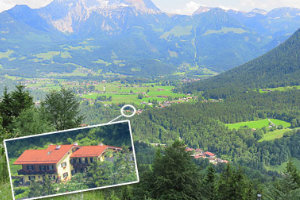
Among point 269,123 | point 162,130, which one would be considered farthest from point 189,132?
point 269,123

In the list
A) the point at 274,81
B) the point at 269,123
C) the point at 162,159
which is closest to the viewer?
the point at 162,159

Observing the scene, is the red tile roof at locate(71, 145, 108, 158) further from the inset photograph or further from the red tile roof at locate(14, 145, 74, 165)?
the red tile roof at locate(14, 145, 74, 165)

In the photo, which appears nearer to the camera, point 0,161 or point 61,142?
point 61,142

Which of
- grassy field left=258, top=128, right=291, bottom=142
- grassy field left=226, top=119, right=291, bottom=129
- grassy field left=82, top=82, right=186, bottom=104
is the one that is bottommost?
grassy field left=258, top=128, right=291, bottom=142

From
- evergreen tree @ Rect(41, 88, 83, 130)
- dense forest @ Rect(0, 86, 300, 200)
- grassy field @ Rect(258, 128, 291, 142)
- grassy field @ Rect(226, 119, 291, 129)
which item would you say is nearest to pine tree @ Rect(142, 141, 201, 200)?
dense forest @ Rect(0, 86, 300, 200)

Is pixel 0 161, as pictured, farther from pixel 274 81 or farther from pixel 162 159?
pixel 274 81

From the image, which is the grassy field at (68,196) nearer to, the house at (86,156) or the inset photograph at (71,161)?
the inset photograph at (71,161)

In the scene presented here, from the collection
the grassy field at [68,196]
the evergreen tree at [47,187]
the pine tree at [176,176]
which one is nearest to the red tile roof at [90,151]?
the evergreen tree at [47,187]
